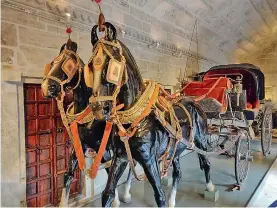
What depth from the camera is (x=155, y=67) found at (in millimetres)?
5512

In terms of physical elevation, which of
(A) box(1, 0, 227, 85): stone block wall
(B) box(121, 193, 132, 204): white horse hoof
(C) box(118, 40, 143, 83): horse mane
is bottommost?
(B) box(121, 193, 132, 204): white horse hoof

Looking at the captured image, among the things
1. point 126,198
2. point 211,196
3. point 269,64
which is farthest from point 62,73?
point 269,64

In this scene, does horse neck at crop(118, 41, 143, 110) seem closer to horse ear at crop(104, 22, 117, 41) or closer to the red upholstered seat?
horse ear at crop(104, 22, 117, 41)

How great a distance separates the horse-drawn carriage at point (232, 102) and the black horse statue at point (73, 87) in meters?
1.70

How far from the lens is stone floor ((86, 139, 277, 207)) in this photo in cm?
372

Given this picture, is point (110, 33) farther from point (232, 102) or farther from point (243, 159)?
point (243, 159)

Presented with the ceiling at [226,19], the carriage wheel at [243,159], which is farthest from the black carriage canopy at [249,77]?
the ceiling at [226,19]

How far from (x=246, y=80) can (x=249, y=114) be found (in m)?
0.69

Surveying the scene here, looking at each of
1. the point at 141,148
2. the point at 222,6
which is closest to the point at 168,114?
the point at 141,148

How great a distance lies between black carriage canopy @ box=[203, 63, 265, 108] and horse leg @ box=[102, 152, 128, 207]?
124 inches

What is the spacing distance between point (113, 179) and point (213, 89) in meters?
2.38

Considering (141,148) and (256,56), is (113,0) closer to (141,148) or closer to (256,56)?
(141,148)

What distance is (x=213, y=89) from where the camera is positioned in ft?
13.2

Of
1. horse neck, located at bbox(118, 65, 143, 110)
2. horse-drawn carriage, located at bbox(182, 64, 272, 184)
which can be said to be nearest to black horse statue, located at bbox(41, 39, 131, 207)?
horse neck, located at bbox(118, 65, 143, 110)
